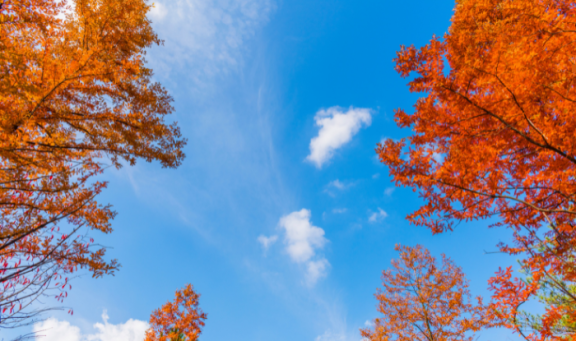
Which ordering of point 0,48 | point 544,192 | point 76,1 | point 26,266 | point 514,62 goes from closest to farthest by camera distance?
point 26,266
point 0,48
point 514,62
point 544,192
point 76,1

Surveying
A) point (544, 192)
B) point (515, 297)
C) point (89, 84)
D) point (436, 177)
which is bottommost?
point (515, 297)

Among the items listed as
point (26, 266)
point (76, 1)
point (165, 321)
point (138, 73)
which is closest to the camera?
point (26, 266)

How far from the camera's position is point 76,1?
5082mm

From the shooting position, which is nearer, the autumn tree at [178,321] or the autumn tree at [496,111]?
the autumn tree at [496,111]

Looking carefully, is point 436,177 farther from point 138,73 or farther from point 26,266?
point 138,73

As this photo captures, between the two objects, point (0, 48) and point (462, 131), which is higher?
point (462, 131)

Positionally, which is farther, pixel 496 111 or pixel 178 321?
pixel 178 321

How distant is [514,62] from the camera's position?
8.96 feet

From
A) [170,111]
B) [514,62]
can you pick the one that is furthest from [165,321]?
[514,62]

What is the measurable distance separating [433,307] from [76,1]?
14333mm

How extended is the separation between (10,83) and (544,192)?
8.38 metres

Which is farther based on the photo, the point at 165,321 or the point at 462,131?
the point at 165,321

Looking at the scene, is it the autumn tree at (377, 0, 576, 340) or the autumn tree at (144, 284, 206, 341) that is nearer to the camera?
the autumn tree at (377, 0, 576, 340)

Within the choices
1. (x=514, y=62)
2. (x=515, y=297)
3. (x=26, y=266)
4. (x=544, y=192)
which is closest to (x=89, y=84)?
(x=26, y=266)
